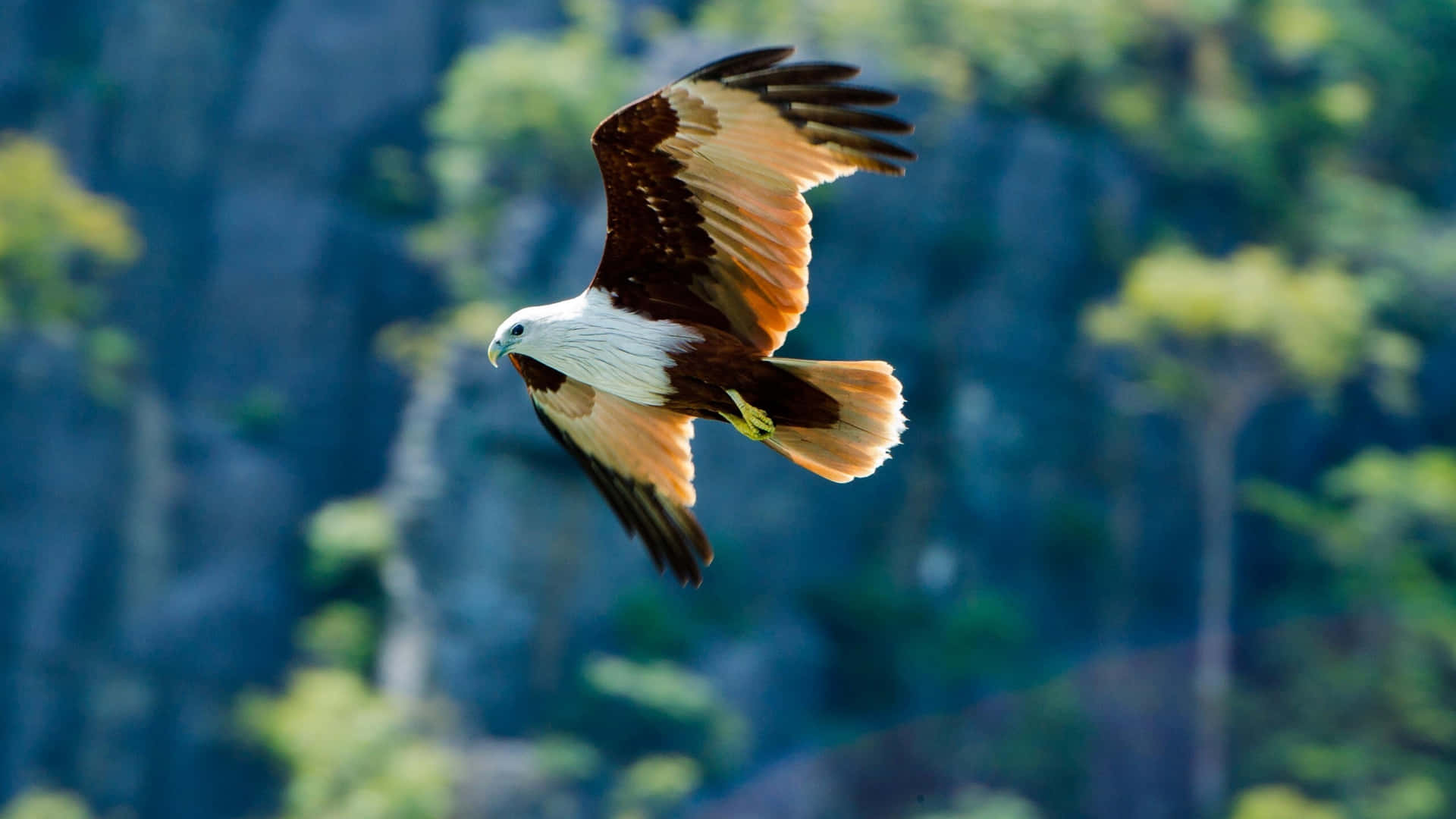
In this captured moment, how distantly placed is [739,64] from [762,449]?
1332 centimetres

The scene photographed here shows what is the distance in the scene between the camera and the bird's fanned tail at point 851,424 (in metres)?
5.43

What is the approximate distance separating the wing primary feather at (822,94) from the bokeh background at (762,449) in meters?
12.2

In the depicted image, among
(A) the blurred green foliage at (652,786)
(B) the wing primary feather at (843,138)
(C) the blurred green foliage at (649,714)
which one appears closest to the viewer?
(B) the wing primary feather at (843,138)

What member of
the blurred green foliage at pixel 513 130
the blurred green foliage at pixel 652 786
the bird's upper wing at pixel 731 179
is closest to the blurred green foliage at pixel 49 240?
the blurred green foliage at pixel 513 130

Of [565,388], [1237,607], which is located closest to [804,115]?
[565,388]

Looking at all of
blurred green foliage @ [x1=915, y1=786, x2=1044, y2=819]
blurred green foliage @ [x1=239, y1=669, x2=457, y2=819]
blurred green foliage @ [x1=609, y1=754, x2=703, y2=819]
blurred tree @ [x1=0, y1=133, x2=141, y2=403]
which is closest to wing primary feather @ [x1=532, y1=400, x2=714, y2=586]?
blurred green foliage @ [x1=239, y1=669, x2=457, y2=819]

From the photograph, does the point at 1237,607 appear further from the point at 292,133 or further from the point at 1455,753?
the point at 292,133

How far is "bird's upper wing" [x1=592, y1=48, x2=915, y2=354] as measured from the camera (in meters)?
4.89

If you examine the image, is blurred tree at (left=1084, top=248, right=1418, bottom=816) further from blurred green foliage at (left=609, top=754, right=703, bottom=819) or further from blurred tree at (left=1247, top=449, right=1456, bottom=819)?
blurred green foliage at (left=609, top=754, right=703, bottom=819)

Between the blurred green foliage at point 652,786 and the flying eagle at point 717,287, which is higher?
the blurred green foliage at point 652,786

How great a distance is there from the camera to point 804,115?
16.2 ft

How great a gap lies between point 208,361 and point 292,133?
336 centimetres

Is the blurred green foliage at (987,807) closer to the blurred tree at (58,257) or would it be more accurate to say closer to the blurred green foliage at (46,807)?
the blurred green foliage at (46,807)

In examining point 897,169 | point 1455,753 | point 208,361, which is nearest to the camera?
point 897,169
